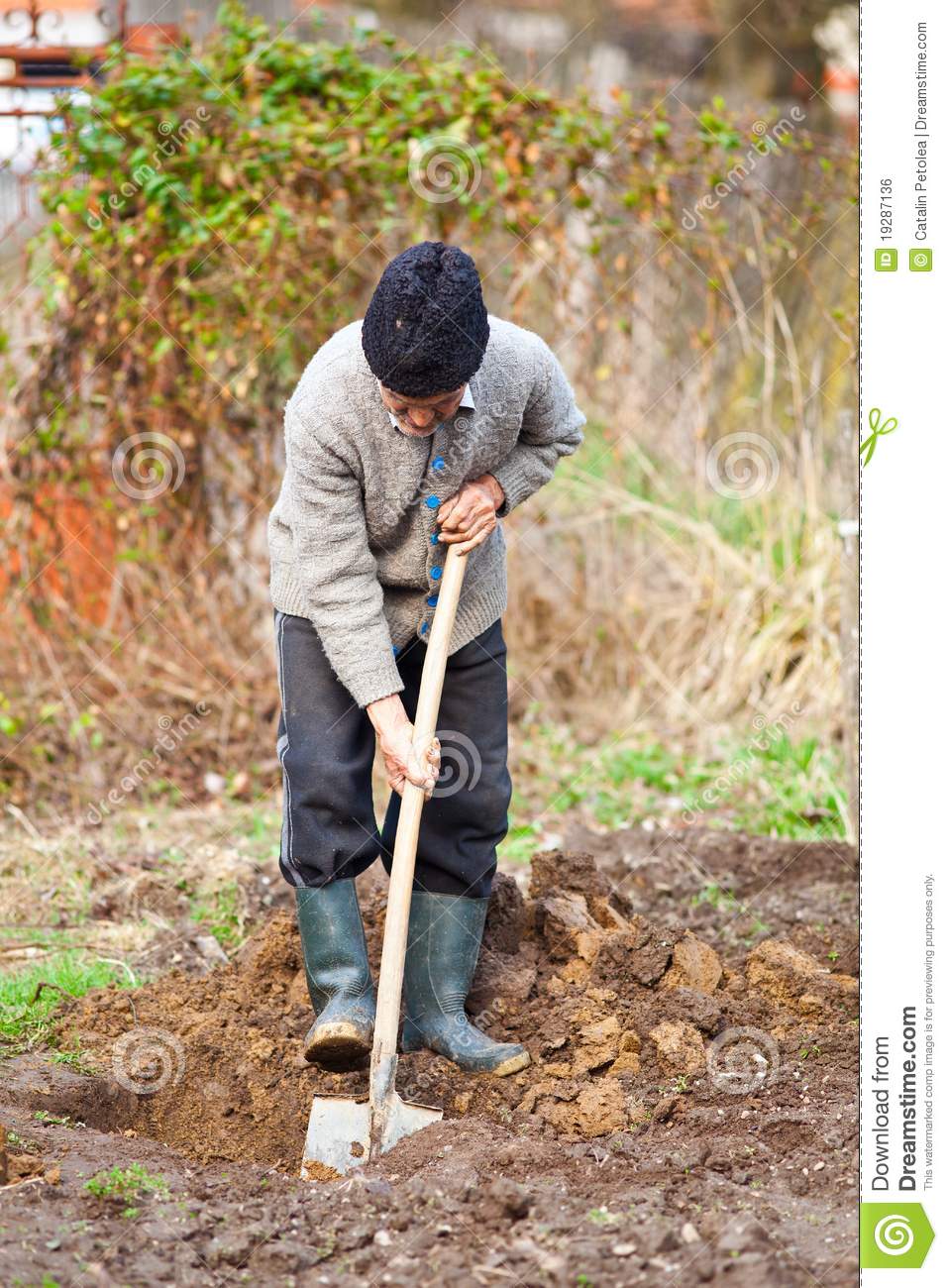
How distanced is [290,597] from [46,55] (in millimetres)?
3408

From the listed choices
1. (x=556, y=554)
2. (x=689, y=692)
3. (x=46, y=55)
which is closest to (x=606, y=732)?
(x=689, y=692)

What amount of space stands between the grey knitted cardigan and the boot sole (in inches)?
27.9

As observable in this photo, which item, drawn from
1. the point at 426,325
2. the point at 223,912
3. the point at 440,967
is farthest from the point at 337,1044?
the point at 426,325

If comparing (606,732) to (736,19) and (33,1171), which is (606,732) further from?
(736,19)

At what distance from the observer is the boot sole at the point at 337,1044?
2.95 m

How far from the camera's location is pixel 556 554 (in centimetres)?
605

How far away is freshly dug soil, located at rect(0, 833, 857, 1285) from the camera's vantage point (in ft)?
7.50

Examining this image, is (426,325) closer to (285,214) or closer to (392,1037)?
(392,1037)

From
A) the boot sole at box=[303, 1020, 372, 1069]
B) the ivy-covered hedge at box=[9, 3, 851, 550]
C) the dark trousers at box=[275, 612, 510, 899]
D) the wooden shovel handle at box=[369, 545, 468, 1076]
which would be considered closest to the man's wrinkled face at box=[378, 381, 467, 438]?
the wooden shovel handle at box=[369, 545, 468, 1076]
